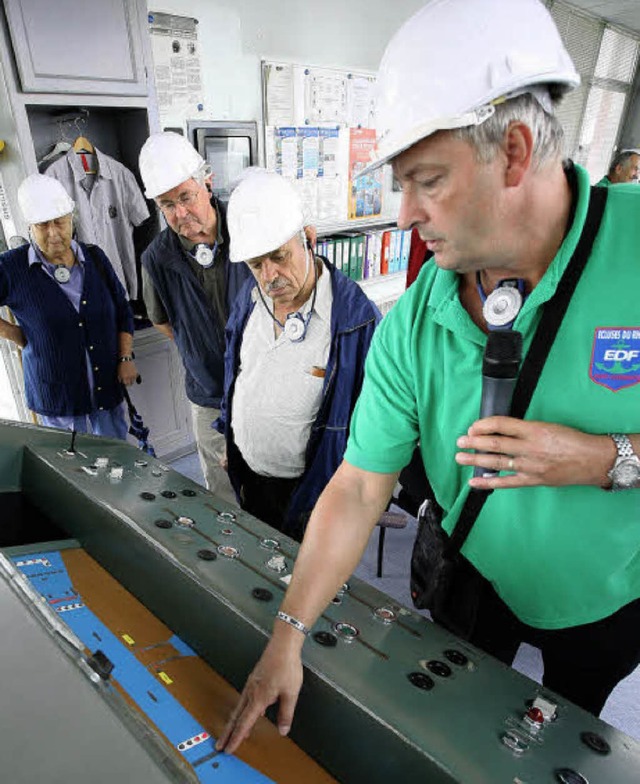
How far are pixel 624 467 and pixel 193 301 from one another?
79.6 inches

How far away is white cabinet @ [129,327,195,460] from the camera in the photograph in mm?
3342

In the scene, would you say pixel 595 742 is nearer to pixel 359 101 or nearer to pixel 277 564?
pixel 277 564

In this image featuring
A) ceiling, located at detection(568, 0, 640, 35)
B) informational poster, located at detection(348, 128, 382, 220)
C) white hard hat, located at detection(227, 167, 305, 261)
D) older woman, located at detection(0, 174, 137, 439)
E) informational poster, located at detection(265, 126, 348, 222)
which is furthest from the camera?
ceiling, located at detection(568, 0, 640, 35)

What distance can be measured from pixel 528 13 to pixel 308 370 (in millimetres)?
1138

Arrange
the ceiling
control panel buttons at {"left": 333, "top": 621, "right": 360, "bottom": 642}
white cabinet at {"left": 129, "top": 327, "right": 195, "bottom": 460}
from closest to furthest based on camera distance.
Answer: control panel buttons at {"left": 333, "top": 621, "right": 360, "bottom": 642} < white cabinet at {"left": 129, "top": 327, "right": 195, "bottom": 460} < the ceiling

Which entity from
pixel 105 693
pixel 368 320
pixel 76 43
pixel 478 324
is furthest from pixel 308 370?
pixel 76 43

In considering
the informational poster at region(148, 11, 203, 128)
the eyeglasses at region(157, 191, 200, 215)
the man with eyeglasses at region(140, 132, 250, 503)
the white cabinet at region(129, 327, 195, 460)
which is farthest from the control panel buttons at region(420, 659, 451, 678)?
the informational poster at region(148, 11, 203, 128)

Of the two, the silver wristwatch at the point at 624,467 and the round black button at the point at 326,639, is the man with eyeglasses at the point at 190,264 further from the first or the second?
the silver wristwatch at the point at 624,467

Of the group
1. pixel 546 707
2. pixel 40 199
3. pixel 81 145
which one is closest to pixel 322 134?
pixel 81 145

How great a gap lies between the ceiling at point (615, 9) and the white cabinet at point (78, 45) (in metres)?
5.23

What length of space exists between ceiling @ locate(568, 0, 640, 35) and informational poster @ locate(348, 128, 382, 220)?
3125 mm

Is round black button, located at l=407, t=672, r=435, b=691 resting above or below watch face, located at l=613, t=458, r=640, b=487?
below

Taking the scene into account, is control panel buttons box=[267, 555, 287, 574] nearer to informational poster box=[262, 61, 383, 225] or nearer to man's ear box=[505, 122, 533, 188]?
man's ear box=[505, 122, 533, 188]

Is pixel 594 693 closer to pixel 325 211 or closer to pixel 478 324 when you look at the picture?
pixel 478 324
